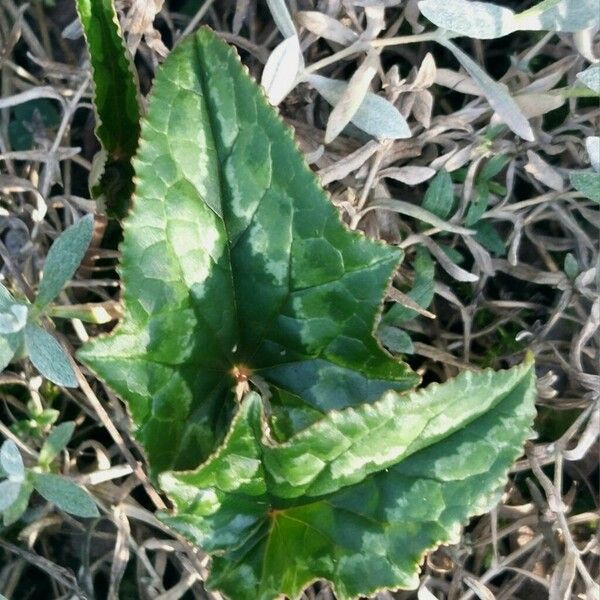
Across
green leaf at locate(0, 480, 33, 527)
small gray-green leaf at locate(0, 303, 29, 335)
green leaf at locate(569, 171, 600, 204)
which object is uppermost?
small gray-green leaf at locate(0, 303, 29, 335)

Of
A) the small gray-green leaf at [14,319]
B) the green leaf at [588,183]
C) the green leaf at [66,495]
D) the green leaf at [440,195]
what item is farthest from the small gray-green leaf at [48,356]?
the green leaf at [588,183]

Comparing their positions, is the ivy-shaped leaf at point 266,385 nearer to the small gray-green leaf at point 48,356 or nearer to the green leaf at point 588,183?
the small gray-green leaf at point 48,356

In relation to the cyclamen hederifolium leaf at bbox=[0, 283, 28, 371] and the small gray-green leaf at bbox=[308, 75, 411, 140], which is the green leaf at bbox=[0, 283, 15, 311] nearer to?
the cyclamen hederifolium leaf at bbox=[0, 283, 28, 371]

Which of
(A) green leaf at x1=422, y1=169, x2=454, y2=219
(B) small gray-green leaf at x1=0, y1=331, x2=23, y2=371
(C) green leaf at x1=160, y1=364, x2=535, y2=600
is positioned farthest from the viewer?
(A) green leaf at x1=422, y1=169, x2=454, y2=219

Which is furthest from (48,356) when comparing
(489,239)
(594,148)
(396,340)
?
(594,148)

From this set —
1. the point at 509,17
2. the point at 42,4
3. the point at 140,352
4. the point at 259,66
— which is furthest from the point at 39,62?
the point at 509,17

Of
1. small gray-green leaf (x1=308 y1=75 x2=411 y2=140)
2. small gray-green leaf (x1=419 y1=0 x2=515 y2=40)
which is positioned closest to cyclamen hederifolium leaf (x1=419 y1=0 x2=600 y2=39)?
small gray-green leaf (x1=419 y1=0 x2=515 y2=40)
